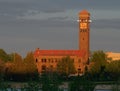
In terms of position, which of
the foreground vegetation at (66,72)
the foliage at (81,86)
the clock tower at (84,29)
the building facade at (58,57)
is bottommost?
the foliage at (81,86)

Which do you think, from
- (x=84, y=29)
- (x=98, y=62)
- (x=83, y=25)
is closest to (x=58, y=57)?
(x=84, y=29)

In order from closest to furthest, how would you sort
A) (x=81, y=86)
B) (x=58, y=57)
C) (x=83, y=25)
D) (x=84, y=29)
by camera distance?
(x=81, y=86) → (x=58, y=57) → (x=84, y=29) → (x=83, y=25)

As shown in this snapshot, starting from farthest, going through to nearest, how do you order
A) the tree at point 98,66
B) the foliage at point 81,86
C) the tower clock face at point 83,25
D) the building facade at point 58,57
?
the tower clock face at point 83,25 < the building facade at point 58,57 < the tree at point 98,66 < the foliage at point 81,86

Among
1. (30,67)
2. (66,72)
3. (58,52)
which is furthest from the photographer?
(58,52)

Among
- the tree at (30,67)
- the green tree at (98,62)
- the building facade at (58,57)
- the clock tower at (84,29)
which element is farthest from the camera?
the clock tower at (84,29)

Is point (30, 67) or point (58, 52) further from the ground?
point (58, 52)

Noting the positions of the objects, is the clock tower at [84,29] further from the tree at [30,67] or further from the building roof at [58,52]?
the tree at [30,67]

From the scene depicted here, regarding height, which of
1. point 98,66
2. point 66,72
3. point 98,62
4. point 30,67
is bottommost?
point 66,72

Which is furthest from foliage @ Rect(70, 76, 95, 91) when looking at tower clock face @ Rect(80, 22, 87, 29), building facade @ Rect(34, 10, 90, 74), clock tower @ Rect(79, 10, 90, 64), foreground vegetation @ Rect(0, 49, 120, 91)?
tower clock face @ Rect(80, 22, 87, 29)

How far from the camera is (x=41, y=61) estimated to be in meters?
109

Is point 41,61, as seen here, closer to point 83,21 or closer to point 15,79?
point 83,21

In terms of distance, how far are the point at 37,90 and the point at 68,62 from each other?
198 feet

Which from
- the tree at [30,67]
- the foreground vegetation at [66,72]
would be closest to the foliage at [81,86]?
the foreground vegetation at [66,72]

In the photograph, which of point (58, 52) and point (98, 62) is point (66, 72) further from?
point (58, 52)
